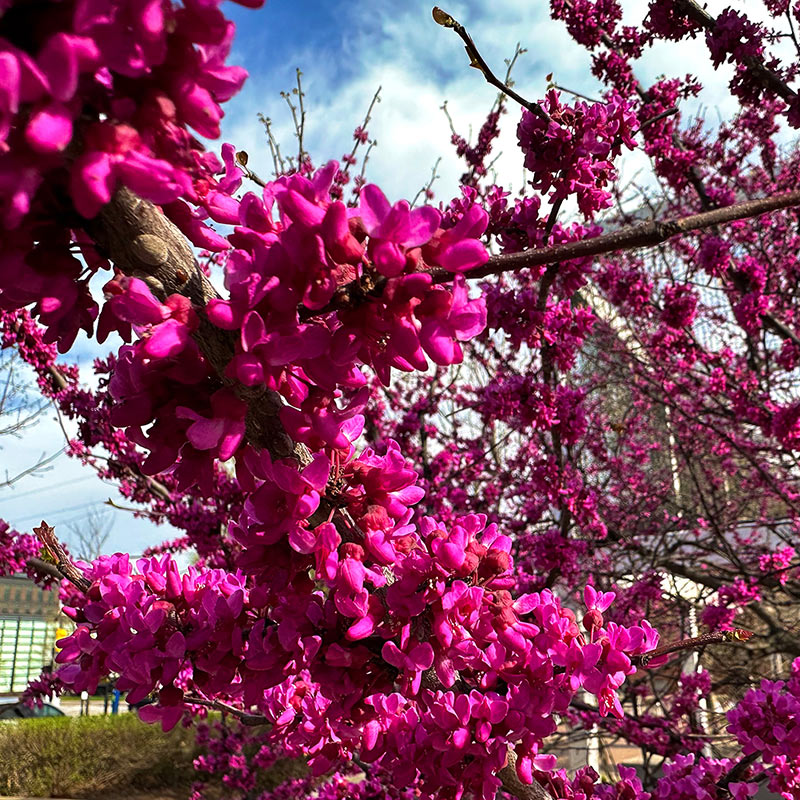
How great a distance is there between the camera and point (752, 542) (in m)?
8.97

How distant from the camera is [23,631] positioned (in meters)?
19.1

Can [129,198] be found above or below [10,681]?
above

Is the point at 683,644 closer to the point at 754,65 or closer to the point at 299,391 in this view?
the point at 299,391

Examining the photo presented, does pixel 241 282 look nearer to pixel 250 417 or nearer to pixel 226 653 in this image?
pixel 250 417

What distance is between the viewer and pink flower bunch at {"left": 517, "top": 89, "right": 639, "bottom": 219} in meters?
2.11

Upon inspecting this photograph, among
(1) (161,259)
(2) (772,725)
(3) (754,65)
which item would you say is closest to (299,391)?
(1) (161,259)

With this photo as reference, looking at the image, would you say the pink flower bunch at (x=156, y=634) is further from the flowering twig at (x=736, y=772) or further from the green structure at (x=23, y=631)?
the green structure at (x=23, y=631)

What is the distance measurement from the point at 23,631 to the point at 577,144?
2216 cm

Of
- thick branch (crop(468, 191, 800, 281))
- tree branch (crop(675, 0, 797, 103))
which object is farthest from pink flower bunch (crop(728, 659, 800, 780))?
tree branch (crop(675, 0, 797, 103))

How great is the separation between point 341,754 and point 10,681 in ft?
67.4

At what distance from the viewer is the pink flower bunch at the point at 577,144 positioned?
6.93ft

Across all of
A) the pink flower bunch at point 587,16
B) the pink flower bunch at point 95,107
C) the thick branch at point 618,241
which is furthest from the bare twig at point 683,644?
the pink flower bunch at point 587,16

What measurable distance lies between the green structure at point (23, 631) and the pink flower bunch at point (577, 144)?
1951 centimetres

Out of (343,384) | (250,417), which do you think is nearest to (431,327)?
(343,384)
